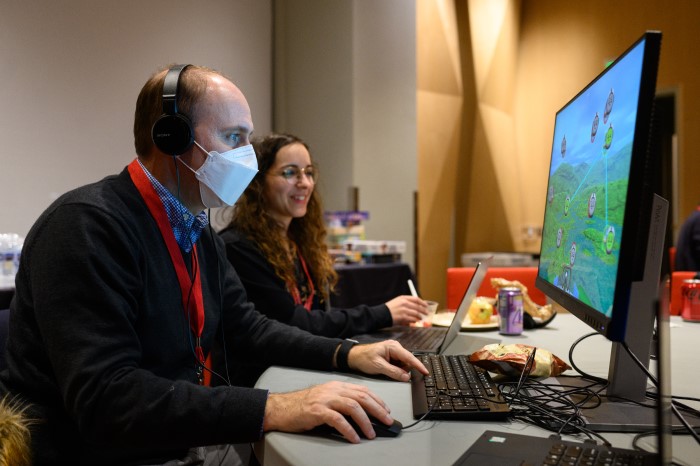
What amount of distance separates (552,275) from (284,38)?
12.5 feet

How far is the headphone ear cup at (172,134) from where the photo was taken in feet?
3.90

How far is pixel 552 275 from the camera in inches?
48.4

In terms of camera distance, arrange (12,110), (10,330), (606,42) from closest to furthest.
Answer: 1. (10,330)
2. (12,110)
3. (606,42)

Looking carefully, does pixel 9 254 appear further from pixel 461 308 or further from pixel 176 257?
pixel 461 308

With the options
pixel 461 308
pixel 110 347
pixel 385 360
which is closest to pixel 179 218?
pixel 110 347

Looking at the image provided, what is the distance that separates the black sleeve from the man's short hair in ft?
2.10

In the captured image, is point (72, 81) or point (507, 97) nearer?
point (72, 81)

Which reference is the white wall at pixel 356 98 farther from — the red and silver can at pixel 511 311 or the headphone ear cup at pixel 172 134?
the headphone ear cup at pixel 172 134

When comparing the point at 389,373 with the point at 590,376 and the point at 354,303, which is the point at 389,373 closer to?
the point at 590,376

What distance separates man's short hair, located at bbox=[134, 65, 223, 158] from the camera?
1262 millimetres

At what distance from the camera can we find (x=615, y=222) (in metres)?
0.82

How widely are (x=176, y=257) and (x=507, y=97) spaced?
225 inches

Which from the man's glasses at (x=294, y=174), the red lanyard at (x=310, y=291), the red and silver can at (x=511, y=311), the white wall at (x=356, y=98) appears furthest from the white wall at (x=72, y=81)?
the red and silver can at (x=511, y=311)

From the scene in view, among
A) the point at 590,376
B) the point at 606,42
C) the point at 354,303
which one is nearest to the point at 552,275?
the point at 590,376
